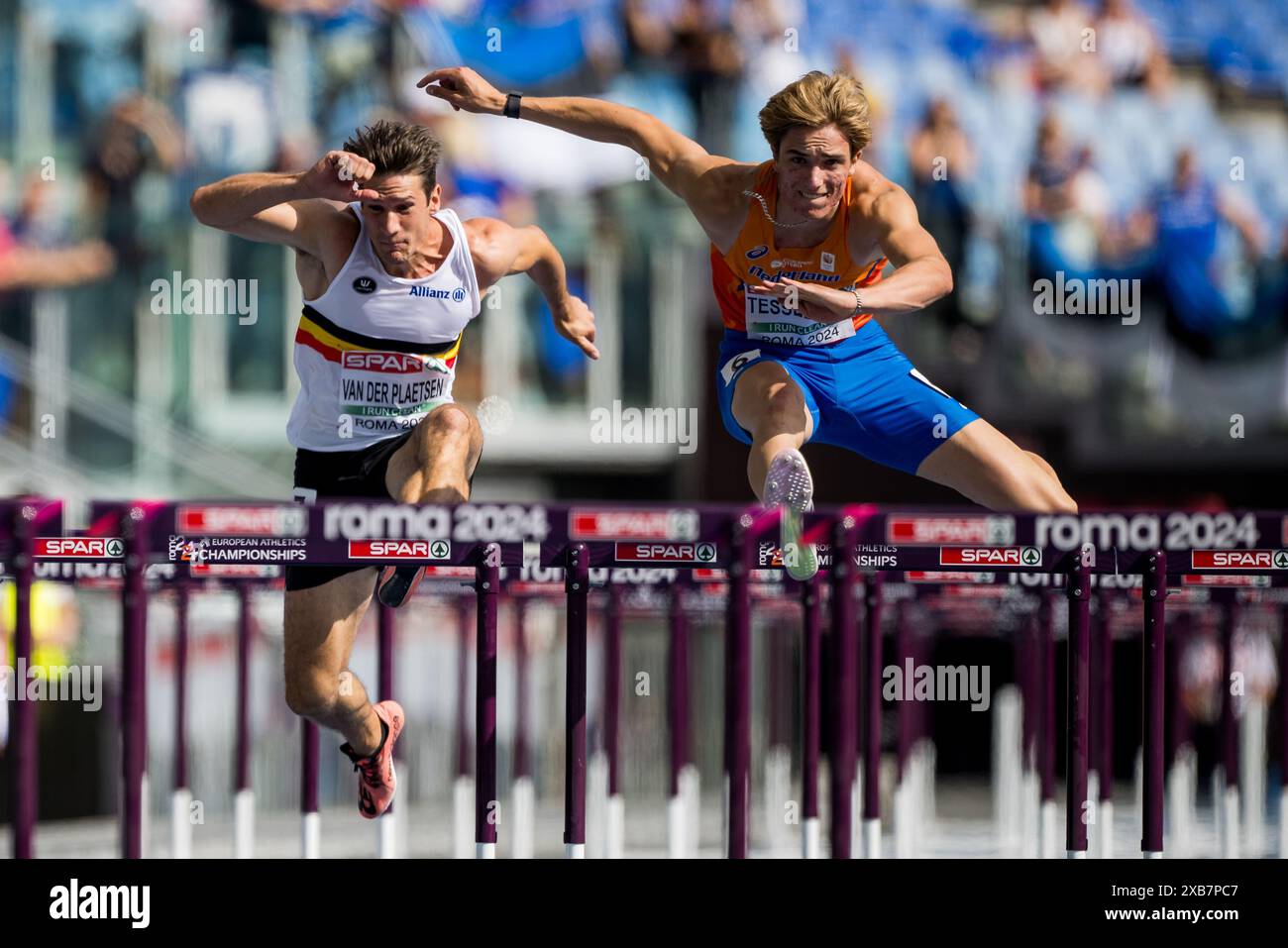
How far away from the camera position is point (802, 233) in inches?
266

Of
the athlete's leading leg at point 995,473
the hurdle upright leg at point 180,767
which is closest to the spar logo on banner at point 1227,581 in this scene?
the athlete's leading leg at point 995,473

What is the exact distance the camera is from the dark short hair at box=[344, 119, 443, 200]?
21.5 feet

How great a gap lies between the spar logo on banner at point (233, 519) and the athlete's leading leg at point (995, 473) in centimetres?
239

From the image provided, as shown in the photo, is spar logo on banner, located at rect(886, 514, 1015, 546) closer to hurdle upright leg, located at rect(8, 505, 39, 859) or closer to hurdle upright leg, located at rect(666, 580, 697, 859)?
hurdle upright leg, located at rect(8, 505, 39, 859)

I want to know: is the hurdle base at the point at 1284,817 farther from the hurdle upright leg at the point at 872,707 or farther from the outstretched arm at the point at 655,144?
the outstretched arm at the point at 655,144

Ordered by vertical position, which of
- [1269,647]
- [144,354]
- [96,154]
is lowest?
[1269,647]

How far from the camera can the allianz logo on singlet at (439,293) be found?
268 inches

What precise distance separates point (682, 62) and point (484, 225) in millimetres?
11949

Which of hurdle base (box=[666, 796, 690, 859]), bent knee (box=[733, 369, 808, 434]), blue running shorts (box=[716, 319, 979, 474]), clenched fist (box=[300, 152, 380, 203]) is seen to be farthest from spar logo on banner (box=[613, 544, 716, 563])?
hurdle base (box=[666, 796, 690, 859])

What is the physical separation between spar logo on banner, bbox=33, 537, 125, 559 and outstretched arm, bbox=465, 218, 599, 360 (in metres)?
1.62

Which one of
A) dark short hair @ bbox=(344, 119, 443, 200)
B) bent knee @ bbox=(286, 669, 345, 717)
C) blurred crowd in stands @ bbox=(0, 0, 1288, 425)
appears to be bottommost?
bent knee @ bbox=(286, 669, 345, 717)

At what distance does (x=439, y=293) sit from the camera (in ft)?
22.5
